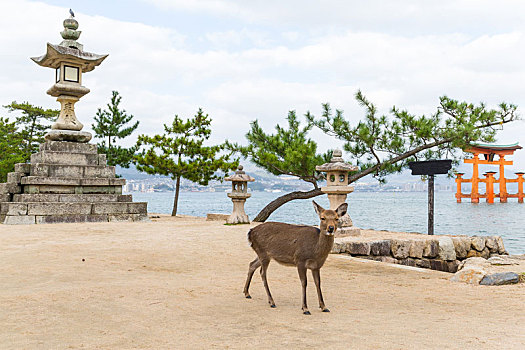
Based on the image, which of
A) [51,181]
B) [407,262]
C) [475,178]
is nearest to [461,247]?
[407,262]

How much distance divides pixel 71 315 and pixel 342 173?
9.11 metres

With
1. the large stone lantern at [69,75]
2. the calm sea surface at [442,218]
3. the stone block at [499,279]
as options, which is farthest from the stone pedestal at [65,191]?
the calm sea surface at [442,218]

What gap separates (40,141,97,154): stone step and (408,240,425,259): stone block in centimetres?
1080

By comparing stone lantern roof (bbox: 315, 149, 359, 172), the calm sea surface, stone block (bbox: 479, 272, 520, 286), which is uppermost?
stone lantern roof (bbox: 315, 149, 359, 172)

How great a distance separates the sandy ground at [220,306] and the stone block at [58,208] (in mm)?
5270

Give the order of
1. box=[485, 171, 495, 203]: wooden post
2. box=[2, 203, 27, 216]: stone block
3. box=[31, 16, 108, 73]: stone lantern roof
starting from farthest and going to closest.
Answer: box=[485, 171, 495, 203]: wooden post → box=[31, 16, 108, 73]: stone lantern roof → box=[2, 203, 27, 216]: stone block

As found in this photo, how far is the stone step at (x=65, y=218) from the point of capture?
13164 mm

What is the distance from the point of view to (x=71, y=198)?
14.3 m

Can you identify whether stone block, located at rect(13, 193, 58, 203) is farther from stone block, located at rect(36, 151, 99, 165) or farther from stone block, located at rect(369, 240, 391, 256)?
stone block, located at rect(369, 240, 391, 256)

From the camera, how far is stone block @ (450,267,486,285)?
6.62 metres

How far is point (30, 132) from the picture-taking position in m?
26.6

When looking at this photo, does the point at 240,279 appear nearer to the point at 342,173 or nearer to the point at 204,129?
the point at 342,173

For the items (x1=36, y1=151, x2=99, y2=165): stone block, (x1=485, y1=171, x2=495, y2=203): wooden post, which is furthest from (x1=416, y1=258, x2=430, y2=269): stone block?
(x1=485, y1=171, x2=495, y2=203): wooden post

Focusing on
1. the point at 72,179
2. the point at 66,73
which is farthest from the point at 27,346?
the point at 66,73
